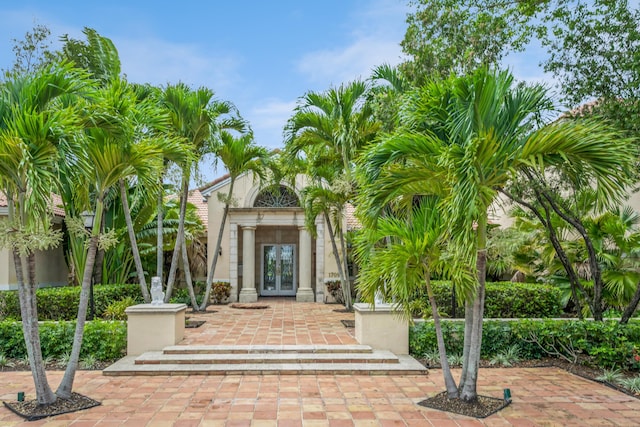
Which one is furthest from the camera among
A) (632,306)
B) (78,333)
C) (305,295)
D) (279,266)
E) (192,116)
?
(279,266)

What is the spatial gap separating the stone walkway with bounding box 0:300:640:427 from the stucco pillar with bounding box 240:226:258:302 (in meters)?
10.8

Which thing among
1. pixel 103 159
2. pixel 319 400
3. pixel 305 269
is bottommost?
pixel 319 400

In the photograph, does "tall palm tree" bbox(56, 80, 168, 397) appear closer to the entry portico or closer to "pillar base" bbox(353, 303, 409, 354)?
"pillar base" bbox(353, 303, 409, 354)

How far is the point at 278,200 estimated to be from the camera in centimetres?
2025

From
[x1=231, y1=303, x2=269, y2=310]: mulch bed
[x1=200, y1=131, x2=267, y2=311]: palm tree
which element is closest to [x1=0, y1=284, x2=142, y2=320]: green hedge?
[x1=231, y1=303, x2=269, y2=310]: mulch bed

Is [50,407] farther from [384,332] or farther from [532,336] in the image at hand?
[532,336]

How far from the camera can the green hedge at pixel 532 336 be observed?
9.08 meters

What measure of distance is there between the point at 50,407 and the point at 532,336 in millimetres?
8568

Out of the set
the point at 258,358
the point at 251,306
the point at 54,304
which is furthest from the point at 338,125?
the point at 54,304

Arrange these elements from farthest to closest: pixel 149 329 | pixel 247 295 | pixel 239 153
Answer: pixel 247 295
pixel 239 153
pixel 149 329

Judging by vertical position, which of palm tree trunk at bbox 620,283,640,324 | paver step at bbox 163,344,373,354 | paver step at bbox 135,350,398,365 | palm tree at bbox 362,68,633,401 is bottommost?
paver step at bbox 135,350,398,365

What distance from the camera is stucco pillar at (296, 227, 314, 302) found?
19.6m

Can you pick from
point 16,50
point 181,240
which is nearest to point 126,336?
point 181,240

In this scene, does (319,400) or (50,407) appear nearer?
(50,407)
